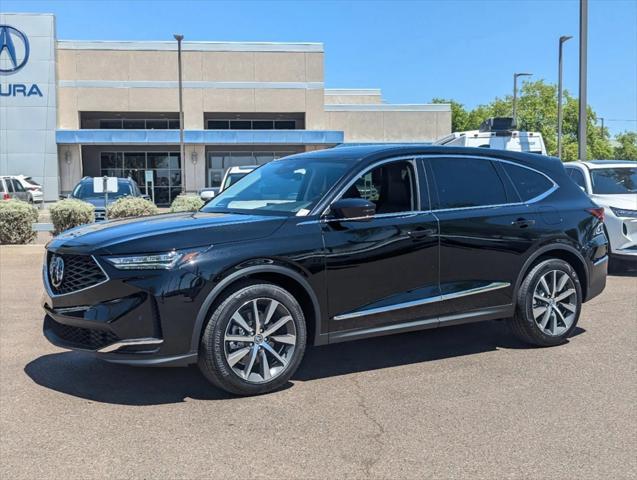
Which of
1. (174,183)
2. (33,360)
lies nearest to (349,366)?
(33,360)

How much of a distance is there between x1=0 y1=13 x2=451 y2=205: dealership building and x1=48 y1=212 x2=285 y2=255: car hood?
33.7m

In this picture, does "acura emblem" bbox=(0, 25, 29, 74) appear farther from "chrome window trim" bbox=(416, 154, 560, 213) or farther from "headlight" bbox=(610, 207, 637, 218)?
"chrome window trim" bbox=(416, 154, 560, 213)

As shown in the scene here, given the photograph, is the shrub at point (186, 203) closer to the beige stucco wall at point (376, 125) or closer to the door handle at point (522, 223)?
the door handle at point (522, 223)

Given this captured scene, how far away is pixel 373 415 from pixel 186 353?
4.22 ft

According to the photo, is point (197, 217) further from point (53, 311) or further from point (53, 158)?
point (53, 158)

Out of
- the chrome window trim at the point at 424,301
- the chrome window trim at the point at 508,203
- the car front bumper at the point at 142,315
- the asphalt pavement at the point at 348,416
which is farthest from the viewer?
the chrome window trim at the point at 508,203

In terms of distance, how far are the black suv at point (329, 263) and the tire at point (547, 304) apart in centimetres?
1

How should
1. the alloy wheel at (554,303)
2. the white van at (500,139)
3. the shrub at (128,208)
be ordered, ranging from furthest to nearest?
the white van at (500,139)
the shrub at (128,208)
the alloy wheel at (554,303)

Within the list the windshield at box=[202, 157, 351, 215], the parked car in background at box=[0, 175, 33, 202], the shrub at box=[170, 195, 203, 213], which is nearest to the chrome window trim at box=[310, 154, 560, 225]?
the windshield at box=[202, 157, 351, 215]

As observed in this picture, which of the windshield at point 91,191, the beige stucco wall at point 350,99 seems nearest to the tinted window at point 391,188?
the windshield at point 91,191

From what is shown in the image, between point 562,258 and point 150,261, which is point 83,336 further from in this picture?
point 562,258

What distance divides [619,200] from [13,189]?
26431 mm

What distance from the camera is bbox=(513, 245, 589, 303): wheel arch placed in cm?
562

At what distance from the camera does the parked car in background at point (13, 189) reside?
91.3 feet
